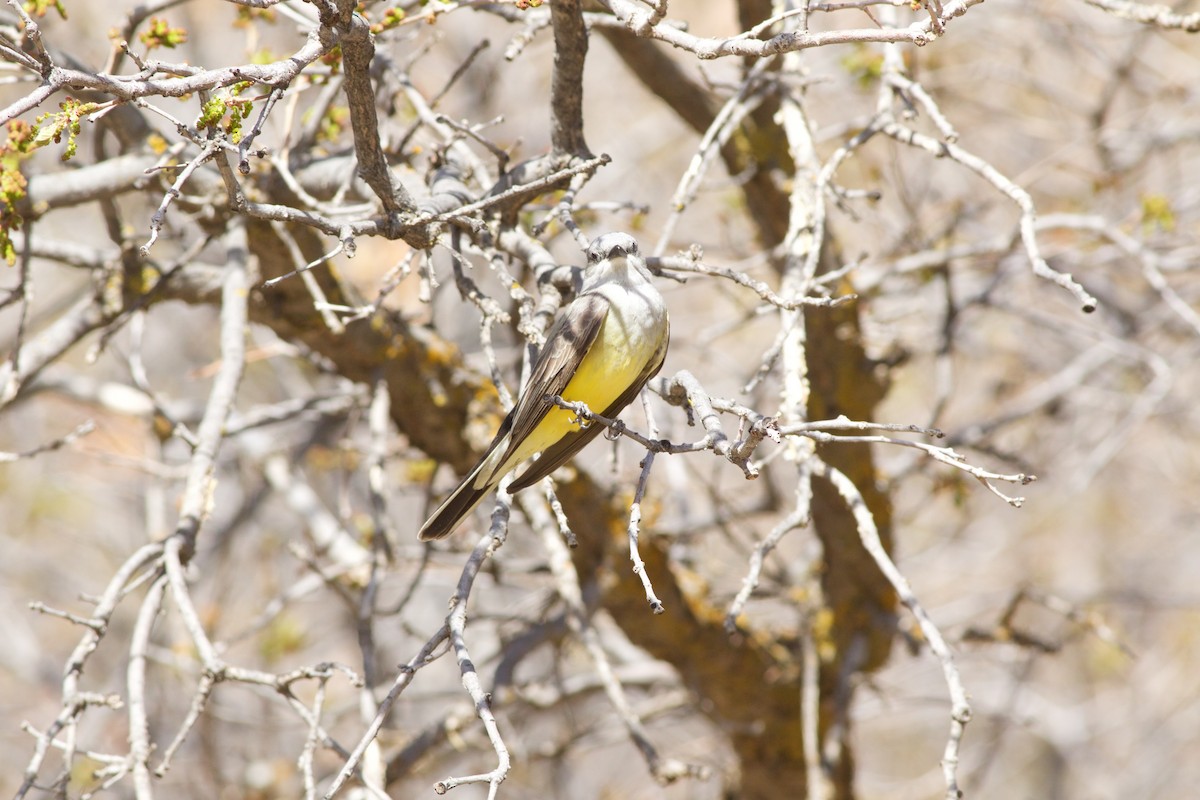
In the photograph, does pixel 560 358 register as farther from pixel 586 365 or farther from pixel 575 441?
pixel 575 441

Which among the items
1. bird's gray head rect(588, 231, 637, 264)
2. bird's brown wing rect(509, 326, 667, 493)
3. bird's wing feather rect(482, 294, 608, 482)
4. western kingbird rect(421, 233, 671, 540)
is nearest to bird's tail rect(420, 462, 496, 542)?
→ western kingbird rect(421, 233, 671, 540)

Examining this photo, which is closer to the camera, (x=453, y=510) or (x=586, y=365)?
(x=586, y=365)

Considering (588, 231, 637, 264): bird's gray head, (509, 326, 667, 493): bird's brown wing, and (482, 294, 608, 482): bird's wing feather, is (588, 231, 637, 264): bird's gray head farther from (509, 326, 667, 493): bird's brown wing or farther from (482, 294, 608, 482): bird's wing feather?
(509, 326, 667, 493): bird's brown wing

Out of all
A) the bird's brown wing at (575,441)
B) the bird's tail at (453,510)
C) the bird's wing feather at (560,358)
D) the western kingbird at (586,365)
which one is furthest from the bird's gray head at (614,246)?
the bird's tail at (453,510)

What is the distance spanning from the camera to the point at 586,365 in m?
3.05

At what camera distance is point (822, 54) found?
23.3ft

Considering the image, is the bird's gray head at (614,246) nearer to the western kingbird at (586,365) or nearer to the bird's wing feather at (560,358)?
the western kingbird at (586,365)

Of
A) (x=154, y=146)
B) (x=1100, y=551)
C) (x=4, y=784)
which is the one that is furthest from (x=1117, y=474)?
(x=4, y=784)

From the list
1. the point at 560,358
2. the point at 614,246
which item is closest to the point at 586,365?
the point at 560,358

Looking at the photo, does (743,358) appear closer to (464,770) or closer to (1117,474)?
(1117,474)

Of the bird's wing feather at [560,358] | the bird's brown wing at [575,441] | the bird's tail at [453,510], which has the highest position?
the bird's wing feather at [560,358]

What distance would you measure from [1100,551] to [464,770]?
22.5 feet

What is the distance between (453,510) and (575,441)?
42 cm

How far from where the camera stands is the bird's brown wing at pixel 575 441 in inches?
120
